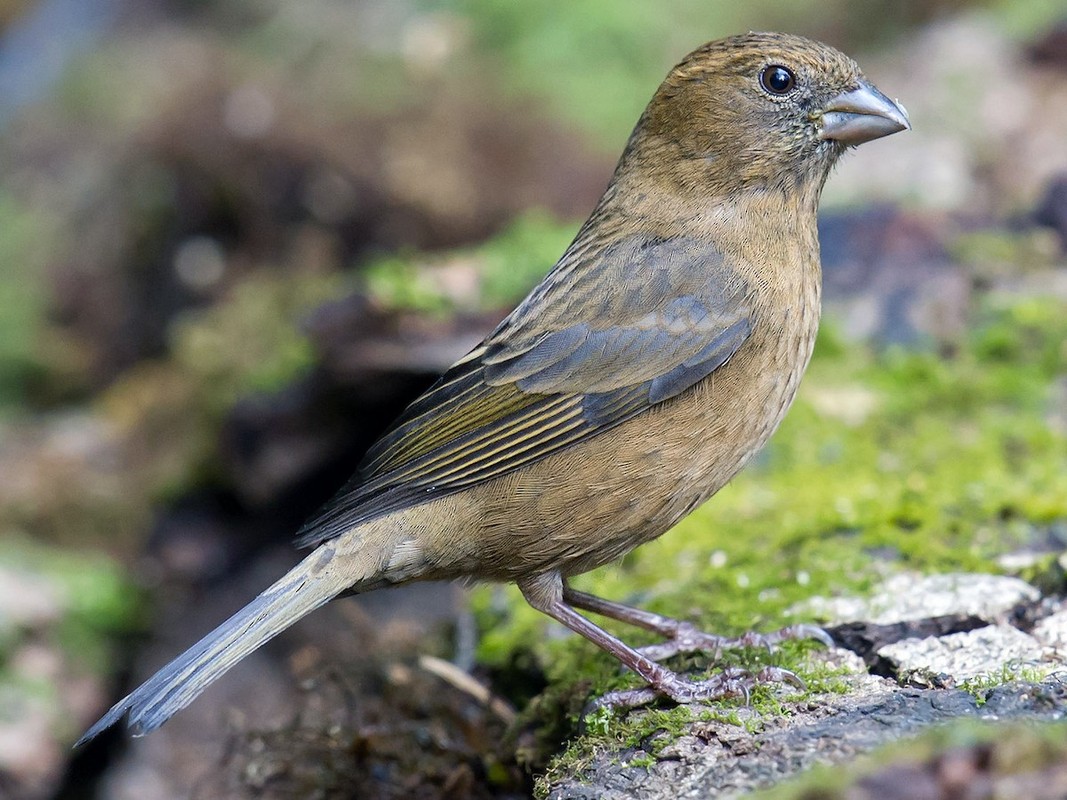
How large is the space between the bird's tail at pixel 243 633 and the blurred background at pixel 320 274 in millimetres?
651

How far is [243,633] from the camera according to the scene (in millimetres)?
3779

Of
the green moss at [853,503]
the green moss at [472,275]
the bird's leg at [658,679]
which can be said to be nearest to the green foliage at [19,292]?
the green moss at [472,275]

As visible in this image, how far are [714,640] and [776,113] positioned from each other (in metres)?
1.84

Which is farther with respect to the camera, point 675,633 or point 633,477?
point 675,633

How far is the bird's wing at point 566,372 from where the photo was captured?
13.3 feet

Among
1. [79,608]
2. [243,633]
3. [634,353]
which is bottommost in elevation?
[79,608]

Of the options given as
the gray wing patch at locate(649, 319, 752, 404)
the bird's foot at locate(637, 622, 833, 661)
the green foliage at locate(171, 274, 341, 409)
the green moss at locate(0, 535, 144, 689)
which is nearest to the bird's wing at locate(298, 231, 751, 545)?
the gray wing patch at locate(649, 319, 752, 404)

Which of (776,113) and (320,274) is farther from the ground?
(776,113)

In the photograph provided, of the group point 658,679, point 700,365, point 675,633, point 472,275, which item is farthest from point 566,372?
point 472,275

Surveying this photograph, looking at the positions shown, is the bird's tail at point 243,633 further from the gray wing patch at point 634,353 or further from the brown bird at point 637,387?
the gray wing patch at point 634,353

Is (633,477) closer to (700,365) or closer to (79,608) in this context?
(700,365)

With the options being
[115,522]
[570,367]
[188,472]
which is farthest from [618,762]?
[115,522]

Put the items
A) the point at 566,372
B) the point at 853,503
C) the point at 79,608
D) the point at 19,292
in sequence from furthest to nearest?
the point at 19,292 < the point at 79,608 < the point at 853,503 < the point at 566,372

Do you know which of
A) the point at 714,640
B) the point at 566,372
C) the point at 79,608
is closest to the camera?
the point at 714,640
